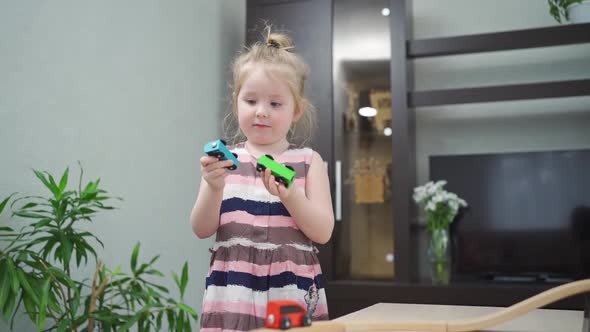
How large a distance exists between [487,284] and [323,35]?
1.63 m

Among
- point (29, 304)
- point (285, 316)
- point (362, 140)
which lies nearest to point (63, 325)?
point (29, 304)

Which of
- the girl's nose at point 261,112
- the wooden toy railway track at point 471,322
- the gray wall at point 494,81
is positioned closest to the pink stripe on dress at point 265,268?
the girl's nose at point 261,112

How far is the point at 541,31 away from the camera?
3.23 m

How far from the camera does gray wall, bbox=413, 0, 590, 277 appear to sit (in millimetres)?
3463

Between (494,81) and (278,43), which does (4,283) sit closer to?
(278,43)

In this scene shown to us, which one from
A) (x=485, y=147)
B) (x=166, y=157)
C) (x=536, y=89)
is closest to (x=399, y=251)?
(x=485, y=147)

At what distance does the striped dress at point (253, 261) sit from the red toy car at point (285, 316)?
50cm

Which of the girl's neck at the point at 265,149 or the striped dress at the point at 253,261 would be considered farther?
the girl's neck at the point at 265,149

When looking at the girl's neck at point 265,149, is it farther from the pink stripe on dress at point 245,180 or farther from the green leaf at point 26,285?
the green leaf at point 26,285

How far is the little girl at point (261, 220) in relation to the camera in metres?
A: 1.15

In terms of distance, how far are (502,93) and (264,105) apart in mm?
2377

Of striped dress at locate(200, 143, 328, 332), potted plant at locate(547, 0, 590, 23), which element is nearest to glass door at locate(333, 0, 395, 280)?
potted plant at locate(547, 0, 590, 23)

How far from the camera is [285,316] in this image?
63 centimetres

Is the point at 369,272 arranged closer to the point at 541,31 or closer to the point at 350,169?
the point at 350,169
